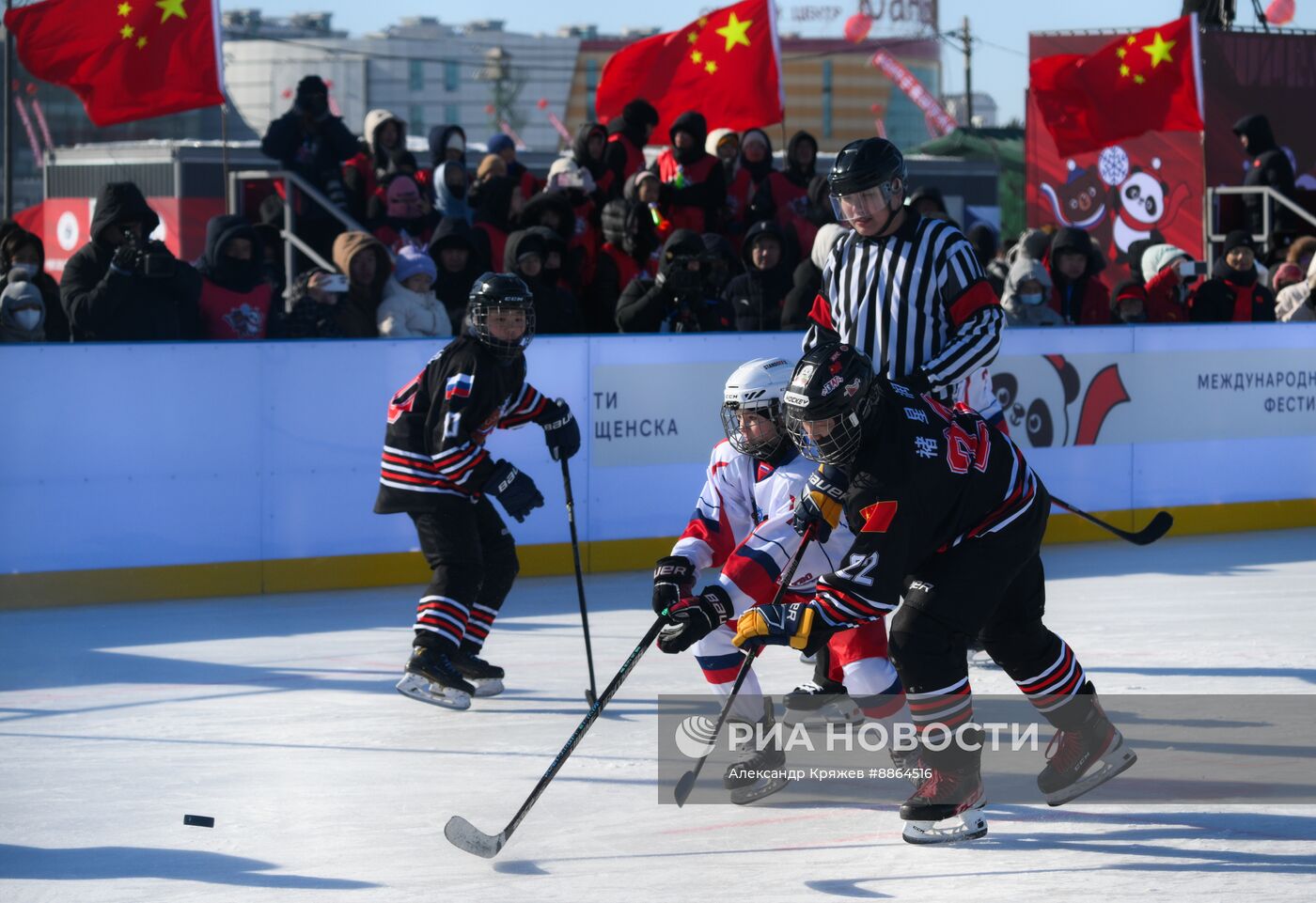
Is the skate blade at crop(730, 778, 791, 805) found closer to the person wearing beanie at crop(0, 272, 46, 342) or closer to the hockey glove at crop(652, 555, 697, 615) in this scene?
the hockey glove at crop(652, 555, 697, 615)

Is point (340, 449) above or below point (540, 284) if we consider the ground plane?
below

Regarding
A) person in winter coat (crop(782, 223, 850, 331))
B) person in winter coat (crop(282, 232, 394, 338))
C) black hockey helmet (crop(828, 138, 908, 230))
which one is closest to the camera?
black hockey helmet (crop(828, 138, 908, 230))

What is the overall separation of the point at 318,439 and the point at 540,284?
1422 mm

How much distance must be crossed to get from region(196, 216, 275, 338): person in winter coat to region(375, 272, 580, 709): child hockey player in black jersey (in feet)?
8.72

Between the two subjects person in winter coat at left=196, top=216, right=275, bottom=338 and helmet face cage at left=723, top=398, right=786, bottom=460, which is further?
person in winter coat at left=196, top=216, right=275, bottom=338

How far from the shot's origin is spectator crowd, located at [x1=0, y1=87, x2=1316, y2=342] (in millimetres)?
8570

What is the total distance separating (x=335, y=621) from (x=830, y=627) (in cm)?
405

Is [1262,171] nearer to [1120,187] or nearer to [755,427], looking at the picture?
[1120,187]

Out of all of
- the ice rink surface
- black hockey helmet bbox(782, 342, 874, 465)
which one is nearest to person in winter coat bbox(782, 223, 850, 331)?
the ice rink surface

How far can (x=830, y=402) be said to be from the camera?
4.12 metres

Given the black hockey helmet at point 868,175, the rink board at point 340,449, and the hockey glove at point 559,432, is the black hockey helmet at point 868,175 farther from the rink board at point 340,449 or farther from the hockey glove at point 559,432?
the rink board at point 340,449

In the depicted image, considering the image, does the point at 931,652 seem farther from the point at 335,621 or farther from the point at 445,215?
the point at 445,215

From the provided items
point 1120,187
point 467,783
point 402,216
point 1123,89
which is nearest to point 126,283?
point 402,216

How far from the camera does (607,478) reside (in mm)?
9258
